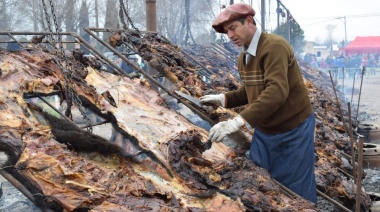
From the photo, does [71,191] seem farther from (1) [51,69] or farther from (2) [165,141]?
(1) [51,69]

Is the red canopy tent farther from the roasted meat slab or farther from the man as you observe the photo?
the man

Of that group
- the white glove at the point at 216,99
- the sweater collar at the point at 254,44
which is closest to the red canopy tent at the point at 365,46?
the white glove at the point at 216,99

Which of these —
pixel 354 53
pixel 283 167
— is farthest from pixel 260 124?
pixel 354 53

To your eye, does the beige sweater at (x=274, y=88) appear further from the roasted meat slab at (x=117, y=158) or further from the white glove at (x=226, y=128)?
the roasted meat slab at (x=117, y=158)

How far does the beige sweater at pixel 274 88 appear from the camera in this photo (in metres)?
3.18

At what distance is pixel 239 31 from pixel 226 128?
0.77 meters

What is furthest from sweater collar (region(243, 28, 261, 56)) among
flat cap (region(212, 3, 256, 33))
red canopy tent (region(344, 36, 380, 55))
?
red canopy tent (region(344, 36, 380, 55))

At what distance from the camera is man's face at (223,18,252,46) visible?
3.39 m

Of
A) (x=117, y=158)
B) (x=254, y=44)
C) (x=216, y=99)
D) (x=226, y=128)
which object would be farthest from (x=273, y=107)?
(x=117, y=158)

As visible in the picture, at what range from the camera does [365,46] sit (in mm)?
29906

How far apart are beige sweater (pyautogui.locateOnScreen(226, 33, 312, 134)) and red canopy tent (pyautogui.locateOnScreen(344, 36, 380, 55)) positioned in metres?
28.7

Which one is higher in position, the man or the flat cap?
the flat cap

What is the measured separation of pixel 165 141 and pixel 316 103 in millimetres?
5816

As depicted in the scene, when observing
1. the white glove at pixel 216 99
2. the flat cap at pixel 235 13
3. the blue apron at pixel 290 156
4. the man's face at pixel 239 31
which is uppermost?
the flat cap at pixel 235 13
